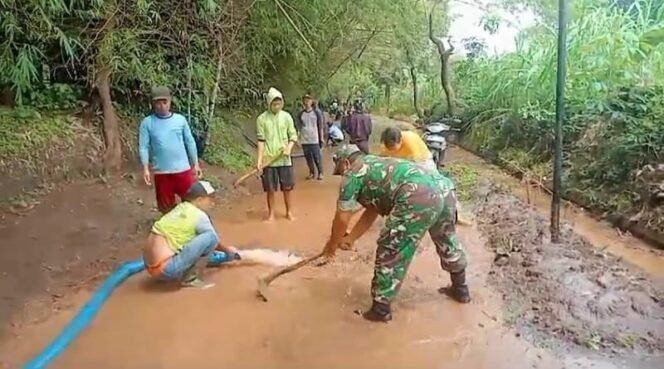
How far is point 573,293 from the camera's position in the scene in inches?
168

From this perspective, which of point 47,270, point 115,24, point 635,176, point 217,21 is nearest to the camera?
point 47,270

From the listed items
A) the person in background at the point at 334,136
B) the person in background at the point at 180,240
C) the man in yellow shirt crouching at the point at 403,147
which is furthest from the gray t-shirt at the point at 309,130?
the person in background at the point at 334,136

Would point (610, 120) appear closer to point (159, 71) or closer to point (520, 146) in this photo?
point (520, 146)

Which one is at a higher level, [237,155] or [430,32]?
[430,32]

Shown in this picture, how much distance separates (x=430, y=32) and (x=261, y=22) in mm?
7281

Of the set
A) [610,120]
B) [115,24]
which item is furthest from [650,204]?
[115,24]

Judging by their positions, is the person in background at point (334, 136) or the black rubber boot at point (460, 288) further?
the person in background at point (334, 136)

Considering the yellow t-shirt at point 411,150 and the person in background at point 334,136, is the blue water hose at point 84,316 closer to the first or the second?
the yellow t-shirt at point 411,150

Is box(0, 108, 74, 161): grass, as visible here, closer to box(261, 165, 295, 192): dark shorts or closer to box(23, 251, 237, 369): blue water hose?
box(23, 251, 237, 369): blue water hose

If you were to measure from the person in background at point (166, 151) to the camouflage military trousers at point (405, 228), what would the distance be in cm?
195

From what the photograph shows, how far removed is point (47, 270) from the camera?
486 centimetres

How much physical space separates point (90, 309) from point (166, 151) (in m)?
1.45

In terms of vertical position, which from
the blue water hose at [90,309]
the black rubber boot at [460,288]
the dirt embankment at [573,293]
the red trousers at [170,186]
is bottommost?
the dirt embankment at [573,293]

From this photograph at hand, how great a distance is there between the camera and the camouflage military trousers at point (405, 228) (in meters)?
3.71
